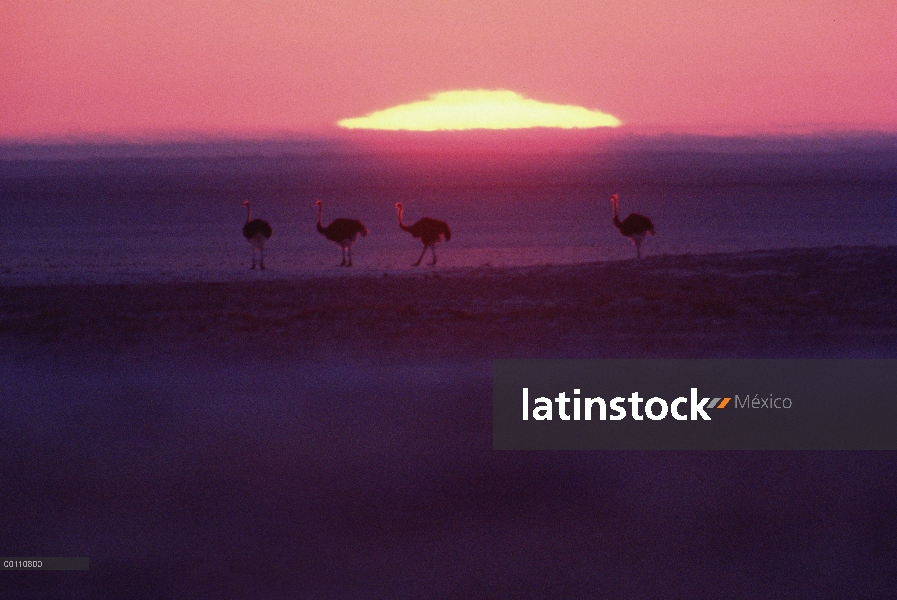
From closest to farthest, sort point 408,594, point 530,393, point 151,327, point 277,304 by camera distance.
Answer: point 408,594 < point 530,393 < point 151,327 < point 277,304

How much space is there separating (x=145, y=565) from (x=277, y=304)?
8542mm

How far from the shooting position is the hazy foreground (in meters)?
5.71

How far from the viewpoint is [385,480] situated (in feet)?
Result: 23.2

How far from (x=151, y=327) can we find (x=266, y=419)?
446 centimetres

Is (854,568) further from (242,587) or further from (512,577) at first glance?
(242,587)

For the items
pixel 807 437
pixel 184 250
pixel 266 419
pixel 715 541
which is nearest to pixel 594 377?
pixel 807 437

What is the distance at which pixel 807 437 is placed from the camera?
7930mm

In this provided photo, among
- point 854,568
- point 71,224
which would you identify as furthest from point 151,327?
point 71,224

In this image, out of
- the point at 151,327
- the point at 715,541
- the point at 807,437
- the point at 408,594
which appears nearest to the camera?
the point at 408,594

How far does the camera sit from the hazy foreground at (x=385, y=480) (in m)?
5.71

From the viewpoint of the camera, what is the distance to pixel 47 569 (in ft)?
18.9

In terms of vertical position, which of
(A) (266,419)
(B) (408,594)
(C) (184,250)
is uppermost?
(C) (184,250)

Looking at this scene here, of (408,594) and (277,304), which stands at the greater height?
(277,304)

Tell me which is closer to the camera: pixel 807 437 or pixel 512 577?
pixel 512 577
